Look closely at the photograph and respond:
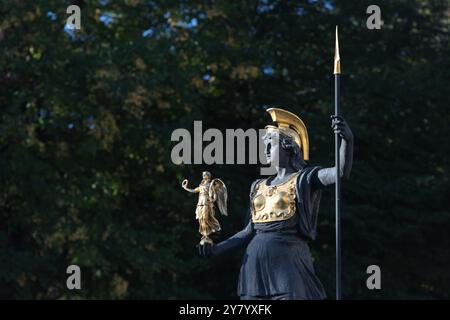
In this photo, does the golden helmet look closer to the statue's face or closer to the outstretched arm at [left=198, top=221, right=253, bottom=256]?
the statue's face

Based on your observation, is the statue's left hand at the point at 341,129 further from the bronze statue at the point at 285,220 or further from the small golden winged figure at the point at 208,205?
the small golden winged figure at the point at 208,205

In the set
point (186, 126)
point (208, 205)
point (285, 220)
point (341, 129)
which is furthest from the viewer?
point (186, 126)

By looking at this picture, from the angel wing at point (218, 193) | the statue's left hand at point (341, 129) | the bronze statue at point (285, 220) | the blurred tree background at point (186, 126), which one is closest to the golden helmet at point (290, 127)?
the bronze statue at point (285, 220)

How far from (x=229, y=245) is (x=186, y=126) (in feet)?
39.4

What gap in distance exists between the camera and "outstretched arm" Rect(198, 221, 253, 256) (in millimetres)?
11242

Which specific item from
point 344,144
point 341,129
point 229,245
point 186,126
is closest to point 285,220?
point 229,245

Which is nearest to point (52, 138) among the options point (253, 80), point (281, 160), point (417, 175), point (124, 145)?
point (124, 145)

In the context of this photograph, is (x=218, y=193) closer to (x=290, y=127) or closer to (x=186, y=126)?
(x=290, y=127)

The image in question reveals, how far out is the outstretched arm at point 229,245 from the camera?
11.2 meters

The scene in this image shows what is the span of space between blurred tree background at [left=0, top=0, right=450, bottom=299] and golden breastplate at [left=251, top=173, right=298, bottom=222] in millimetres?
11036

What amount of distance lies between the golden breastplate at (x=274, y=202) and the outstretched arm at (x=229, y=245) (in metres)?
0.17

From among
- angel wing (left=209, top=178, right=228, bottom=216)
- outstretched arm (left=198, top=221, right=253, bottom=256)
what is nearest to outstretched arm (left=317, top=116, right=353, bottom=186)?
outstretched arm (left=198, top=221, right=253, bottom=256)

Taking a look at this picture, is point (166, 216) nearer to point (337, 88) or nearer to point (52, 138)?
point (52, 138)

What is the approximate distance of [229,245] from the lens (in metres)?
11.4
